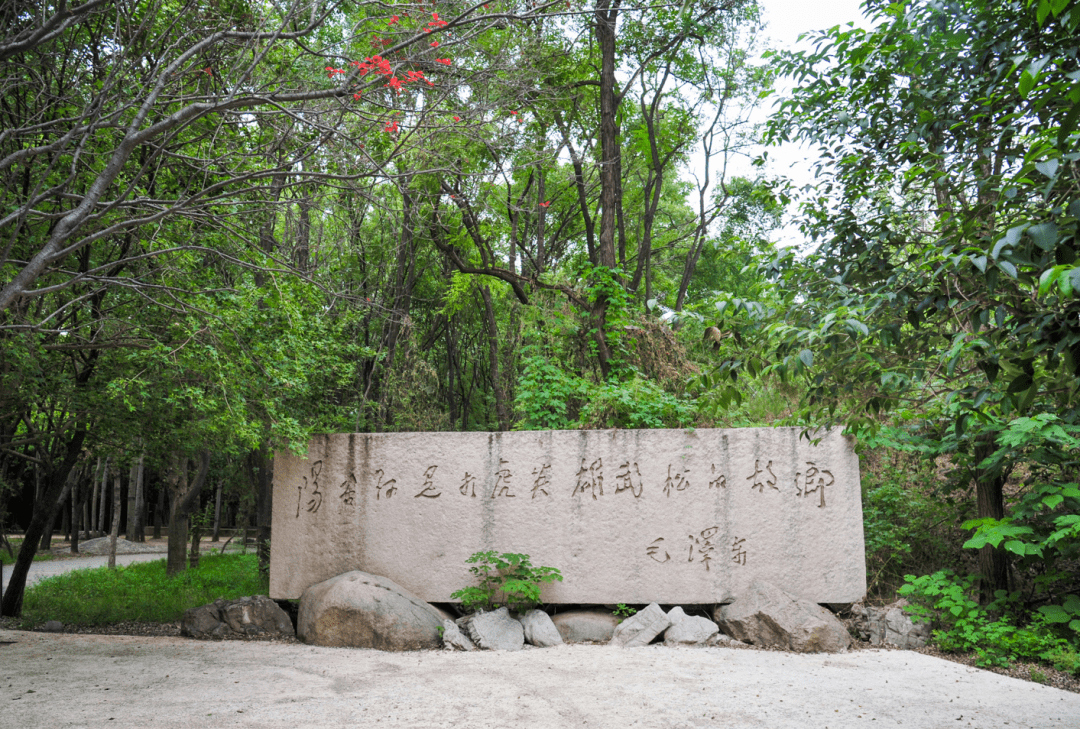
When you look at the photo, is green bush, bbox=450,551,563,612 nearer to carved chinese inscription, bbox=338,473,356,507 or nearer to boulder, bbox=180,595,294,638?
carved chinese inscription, bbox=338,473,356,507

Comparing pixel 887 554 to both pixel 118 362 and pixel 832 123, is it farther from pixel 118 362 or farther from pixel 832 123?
pixel 118 362

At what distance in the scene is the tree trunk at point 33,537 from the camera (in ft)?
23.8

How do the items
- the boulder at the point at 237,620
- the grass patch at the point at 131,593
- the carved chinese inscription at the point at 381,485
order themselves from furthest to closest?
the grass patch at the point at 131,593
the carved chinese inscription at the point at 381,485
the boulder at the point at 237,620

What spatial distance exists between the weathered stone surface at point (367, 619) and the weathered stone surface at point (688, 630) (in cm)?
198

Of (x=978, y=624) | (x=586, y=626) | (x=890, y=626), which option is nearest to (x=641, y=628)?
(x=586, y=626)

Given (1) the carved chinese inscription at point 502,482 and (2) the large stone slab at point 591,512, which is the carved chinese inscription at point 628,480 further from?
(1) the carved chinese inscription at point 502,482

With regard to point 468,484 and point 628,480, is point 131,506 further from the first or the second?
point 628,480

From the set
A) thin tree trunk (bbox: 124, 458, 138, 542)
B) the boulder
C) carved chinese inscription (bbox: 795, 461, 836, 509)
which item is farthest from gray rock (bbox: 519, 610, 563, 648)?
thin tree trunk (bbox: 124, 458, 138, 542)

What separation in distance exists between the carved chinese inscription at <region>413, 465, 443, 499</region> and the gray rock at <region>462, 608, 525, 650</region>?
116 centimetres

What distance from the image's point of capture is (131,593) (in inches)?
360

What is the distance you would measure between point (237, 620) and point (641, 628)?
12.0 ft

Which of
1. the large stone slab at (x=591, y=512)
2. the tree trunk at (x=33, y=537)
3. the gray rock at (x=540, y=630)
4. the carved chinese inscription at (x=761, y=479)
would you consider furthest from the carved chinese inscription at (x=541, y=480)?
the tree trunk at (x=33, y=537)

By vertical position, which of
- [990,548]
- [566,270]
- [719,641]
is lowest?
[719,641]

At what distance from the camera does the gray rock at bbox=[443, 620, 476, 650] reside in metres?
5.82
